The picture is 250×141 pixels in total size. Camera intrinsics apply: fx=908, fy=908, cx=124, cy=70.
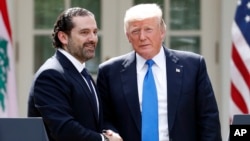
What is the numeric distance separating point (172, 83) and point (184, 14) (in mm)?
2834

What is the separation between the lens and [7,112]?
21.2ft

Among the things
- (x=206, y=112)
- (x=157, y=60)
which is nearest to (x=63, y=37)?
(x=157, y=60)

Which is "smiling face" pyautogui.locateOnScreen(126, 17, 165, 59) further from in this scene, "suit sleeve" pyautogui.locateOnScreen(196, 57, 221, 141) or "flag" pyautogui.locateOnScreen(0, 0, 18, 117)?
"flag" pyautogui.locateOnScreen(0, 0, 18, 117)

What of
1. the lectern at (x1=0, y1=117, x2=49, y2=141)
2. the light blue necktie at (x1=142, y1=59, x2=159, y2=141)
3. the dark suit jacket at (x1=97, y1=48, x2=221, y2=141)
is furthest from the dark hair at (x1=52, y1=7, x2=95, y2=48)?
the lectern at (x1=0, y1=117, x2=49, y2=141)

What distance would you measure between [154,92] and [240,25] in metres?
2.23

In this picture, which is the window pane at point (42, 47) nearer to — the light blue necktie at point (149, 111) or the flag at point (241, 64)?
the flag at point (241, 64)

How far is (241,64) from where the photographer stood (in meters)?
6.48

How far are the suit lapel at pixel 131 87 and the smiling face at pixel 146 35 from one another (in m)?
0.12

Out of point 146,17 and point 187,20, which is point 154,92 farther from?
point 187,20

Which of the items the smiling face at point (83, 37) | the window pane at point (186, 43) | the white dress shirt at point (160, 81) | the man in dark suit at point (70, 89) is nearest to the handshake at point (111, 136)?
the man in dark suit at point (70, 89)

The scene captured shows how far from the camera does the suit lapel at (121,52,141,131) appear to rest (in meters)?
4.48

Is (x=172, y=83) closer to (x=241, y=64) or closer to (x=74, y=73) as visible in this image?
(x=74, y=73)

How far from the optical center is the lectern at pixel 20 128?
3.82m

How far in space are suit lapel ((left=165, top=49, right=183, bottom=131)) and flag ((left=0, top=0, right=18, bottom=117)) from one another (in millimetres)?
2159
